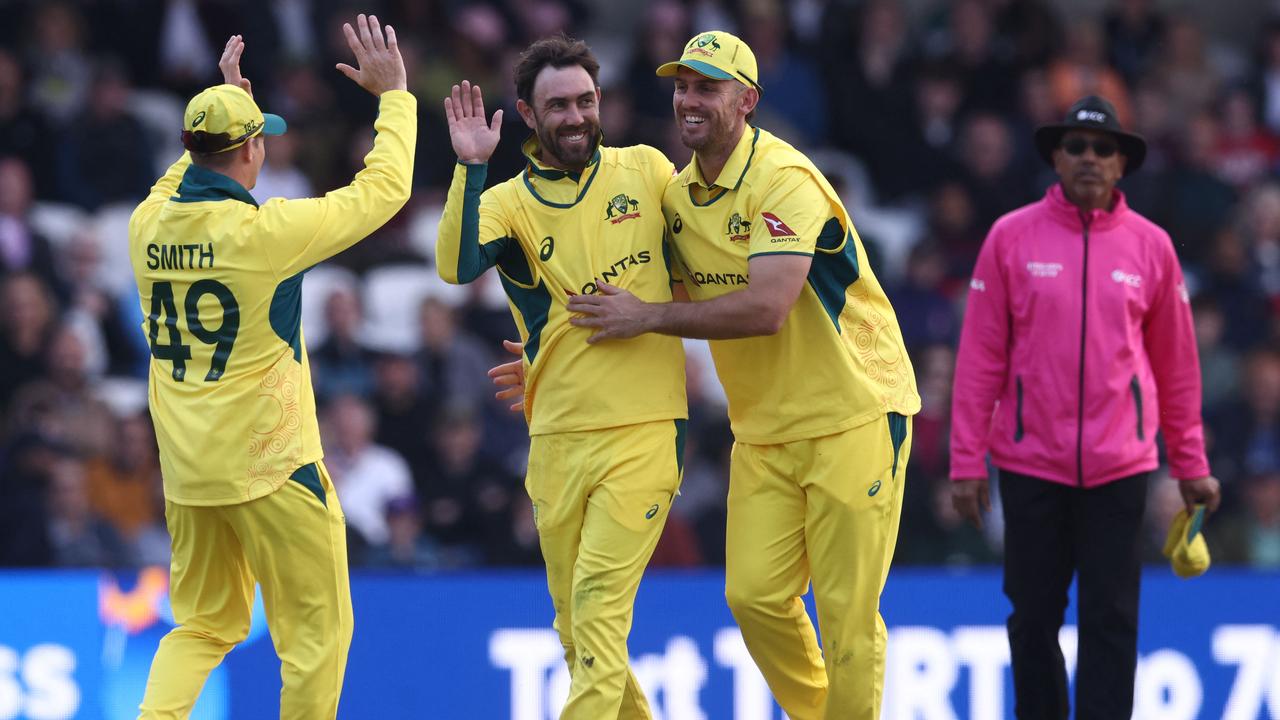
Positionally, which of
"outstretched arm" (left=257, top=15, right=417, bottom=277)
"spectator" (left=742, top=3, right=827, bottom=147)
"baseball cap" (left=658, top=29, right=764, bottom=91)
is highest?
→ "spectator" (left=742, top=3, right=827, bottom=147)

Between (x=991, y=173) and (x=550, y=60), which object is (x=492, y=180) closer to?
(x=991, y=173)

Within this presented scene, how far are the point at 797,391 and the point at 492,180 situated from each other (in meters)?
6.70

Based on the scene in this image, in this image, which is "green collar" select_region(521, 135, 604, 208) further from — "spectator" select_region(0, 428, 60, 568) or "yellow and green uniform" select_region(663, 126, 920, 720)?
"spectator" select_region(0, 428, 60, 568)

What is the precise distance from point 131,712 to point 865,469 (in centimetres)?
407

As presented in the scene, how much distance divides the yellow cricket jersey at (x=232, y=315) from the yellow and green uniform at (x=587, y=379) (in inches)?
17.3

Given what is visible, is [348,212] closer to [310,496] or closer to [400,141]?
[400,141]

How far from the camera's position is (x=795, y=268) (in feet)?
20.9

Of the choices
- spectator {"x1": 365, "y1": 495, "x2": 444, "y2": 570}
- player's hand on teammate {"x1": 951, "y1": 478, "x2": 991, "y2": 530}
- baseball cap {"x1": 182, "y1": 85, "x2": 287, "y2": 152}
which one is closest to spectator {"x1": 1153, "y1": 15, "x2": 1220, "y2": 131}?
spectator {"x1": 365, "y1": 495, "x2": 444, "y2": 570}

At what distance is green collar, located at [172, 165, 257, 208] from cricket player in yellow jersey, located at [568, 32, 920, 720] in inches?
50.9

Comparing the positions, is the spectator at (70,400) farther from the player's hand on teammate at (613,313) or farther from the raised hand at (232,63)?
the player's hand on teammate at (613,313)

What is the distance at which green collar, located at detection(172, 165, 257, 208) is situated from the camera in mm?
6391

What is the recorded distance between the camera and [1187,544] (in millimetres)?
7477

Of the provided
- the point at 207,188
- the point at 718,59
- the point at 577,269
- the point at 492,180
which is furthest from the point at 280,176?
the point at 718,59

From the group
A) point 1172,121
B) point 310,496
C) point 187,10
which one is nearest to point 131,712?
point 310,496
